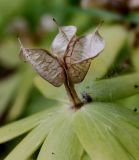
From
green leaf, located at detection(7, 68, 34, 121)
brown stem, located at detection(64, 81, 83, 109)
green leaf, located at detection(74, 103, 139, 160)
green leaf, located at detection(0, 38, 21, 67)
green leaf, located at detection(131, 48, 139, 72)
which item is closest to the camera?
green leaf, located at detection(74, 103, 139, 160)

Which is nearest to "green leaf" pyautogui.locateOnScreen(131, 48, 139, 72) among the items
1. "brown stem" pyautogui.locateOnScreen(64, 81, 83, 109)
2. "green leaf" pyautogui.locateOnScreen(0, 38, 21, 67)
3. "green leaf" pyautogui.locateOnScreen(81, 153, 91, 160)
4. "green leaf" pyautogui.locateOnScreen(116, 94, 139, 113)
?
"green leaf" pyautogui.locateOnScreen(116, 94, 139, 113)

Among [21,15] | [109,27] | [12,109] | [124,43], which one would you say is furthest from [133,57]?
[21,15]

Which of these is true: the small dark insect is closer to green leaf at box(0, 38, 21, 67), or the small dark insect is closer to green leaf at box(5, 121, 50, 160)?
green leaf at box(5, 121, 50, 160)

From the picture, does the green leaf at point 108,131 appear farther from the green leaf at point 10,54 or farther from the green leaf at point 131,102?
the green leaf at point 10,54

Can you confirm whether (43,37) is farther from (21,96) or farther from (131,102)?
(131,102)

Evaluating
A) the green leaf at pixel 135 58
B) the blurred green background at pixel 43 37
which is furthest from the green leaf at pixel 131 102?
the green leaf at pixel 135 58

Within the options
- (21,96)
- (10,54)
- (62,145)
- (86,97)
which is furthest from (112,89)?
(10,54)
